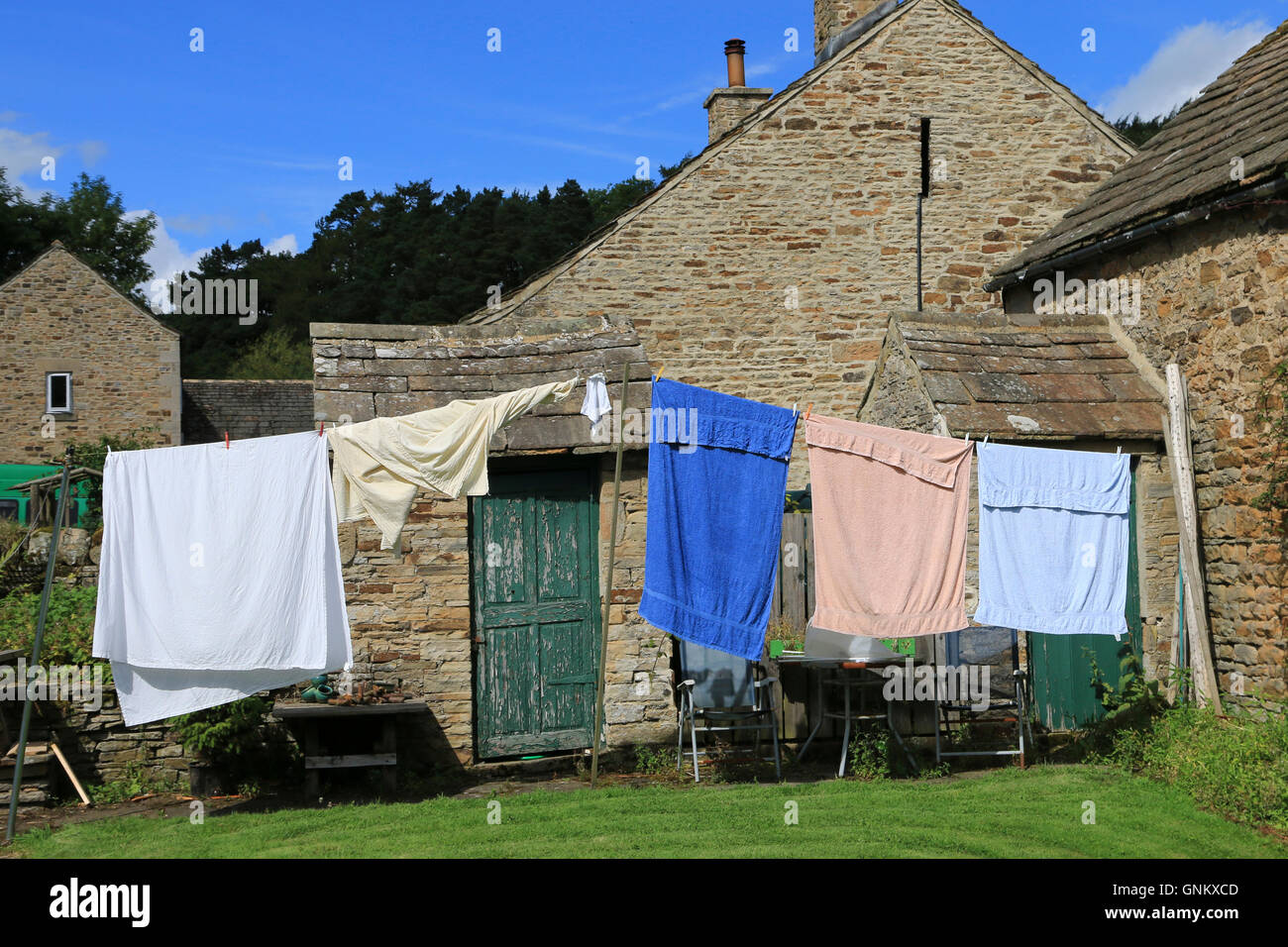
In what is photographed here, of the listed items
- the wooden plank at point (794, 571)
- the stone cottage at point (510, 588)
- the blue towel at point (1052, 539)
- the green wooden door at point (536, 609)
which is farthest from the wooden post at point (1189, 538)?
the green wooden door at point (536, 609)

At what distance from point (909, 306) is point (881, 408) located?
4863 millimetres

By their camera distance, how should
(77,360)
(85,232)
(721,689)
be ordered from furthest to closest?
(85,232) < (77,360) < (721,689)

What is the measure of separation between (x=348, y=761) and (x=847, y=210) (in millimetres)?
10459

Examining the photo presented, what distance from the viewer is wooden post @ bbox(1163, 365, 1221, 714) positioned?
9.18 meters

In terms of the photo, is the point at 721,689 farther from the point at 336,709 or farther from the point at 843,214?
the point at 843,214

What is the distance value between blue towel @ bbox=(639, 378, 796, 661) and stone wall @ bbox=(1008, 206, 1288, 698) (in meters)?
3.94

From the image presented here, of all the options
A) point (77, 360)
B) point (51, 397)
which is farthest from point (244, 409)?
point (51, 397)

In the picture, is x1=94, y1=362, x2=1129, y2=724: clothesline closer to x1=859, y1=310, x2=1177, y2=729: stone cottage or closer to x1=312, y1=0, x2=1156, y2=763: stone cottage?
x1=859, y1=310, x2=1177, y2=729: stone cottage

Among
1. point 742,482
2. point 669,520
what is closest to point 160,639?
point 669,520

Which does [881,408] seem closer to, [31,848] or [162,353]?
[31,848]

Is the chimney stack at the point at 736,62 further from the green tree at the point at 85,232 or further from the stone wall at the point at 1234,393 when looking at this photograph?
the green tree at the point at 85,232

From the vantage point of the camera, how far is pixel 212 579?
7.30 metres

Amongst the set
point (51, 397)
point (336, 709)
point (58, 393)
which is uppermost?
point (58, 393)

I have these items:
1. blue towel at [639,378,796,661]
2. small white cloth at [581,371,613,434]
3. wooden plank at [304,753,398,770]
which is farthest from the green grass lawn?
small white cloth at [581,371,613,434]
